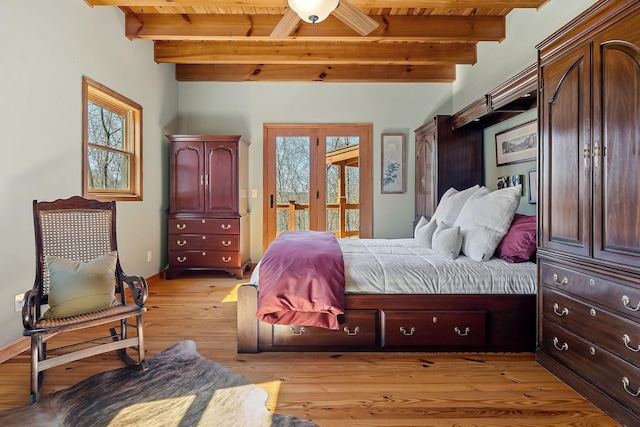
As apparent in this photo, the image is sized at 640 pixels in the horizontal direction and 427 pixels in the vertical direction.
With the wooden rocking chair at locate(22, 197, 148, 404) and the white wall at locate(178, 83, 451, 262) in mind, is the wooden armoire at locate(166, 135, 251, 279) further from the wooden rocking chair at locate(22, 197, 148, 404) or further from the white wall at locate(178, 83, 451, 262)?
the wooden rocking chair at locate(22, 197, 148, 404)

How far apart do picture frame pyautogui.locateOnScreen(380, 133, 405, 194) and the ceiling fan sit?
2344mm

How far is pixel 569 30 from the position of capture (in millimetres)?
1758

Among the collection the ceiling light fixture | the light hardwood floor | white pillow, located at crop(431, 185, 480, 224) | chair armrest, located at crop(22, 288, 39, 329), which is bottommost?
the light hardwood floor

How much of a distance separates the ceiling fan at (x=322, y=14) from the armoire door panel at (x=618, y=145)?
147 cm

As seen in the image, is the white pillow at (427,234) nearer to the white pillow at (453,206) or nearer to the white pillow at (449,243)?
the white pillow at (453,206)

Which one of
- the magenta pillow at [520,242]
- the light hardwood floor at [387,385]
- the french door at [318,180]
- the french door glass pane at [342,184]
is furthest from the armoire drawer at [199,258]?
the magenta pillow at [520,242]

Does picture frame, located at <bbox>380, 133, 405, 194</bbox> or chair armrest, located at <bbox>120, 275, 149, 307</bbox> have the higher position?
picture frame, located at <bbox>380, 133, 405, 194</bbox>

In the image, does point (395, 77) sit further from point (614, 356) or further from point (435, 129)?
point (614, 356)

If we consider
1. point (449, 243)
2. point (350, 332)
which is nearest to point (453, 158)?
point (449, 243)

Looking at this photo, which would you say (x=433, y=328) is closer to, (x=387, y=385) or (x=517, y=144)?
(x=387, y=385)

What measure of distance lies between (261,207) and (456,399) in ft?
12.1

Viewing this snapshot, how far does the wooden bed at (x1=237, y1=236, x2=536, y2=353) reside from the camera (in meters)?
2.20

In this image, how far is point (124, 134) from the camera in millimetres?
3723

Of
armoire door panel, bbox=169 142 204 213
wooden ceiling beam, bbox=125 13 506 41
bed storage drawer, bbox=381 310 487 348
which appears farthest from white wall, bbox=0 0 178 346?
bed storage drawer, bbox=381 310 487 348
